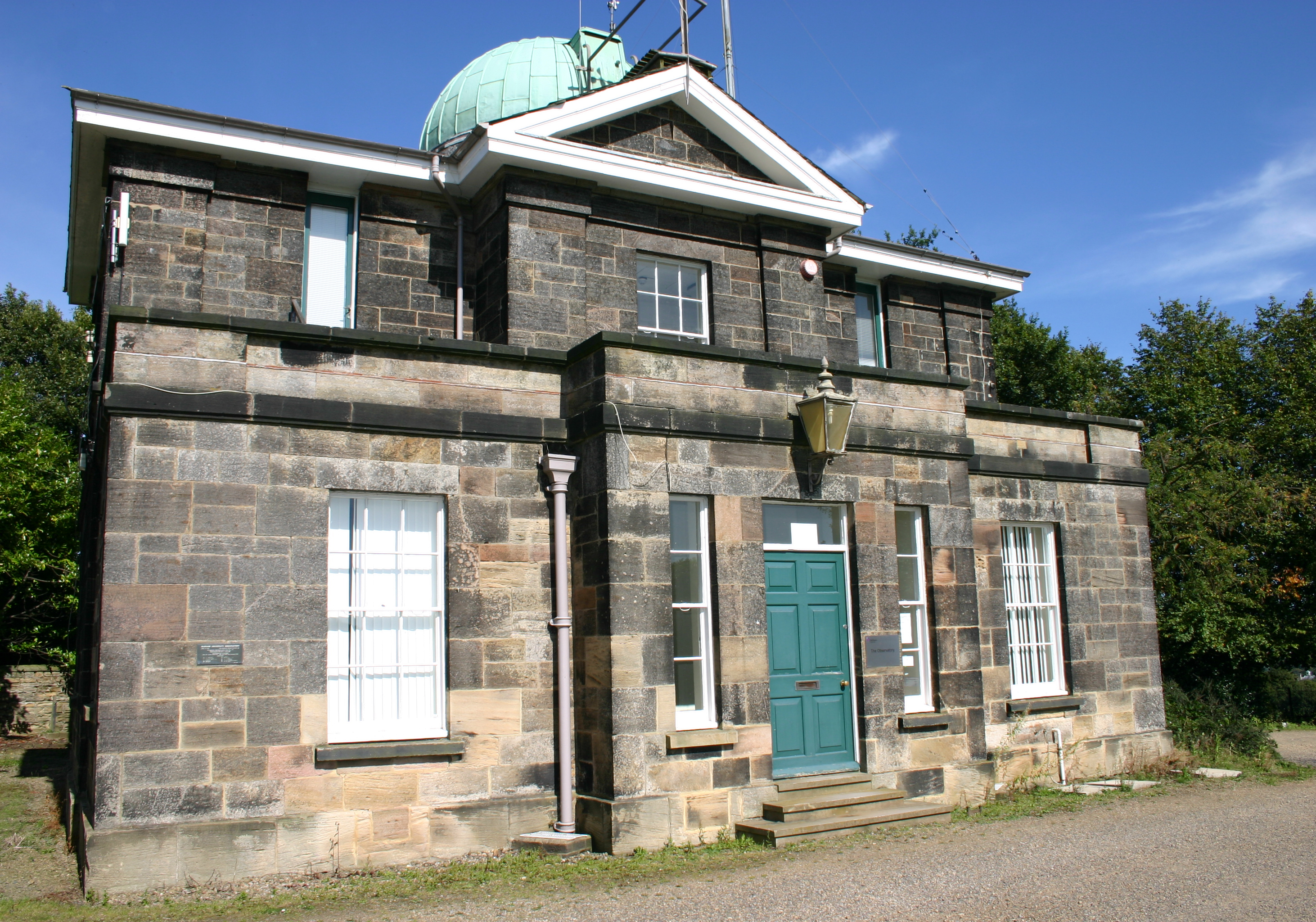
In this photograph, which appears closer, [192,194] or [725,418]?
[725,418]

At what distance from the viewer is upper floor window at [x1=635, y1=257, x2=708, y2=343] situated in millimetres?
12023

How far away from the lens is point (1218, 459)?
18656mm

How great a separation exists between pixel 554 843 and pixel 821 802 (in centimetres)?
230

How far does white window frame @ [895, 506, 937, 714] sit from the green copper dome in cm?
922

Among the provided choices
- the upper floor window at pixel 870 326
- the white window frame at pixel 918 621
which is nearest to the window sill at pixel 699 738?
the white window frame at pixel 918 621

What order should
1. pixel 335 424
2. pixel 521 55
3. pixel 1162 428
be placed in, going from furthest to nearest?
pixel 1162 428 → pixel 521 55 → pixel 335 424

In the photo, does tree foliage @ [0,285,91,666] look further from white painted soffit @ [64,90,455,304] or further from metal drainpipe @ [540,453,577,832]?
metal drainpipe @ [540,453,577,832]

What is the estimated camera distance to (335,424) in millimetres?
8305

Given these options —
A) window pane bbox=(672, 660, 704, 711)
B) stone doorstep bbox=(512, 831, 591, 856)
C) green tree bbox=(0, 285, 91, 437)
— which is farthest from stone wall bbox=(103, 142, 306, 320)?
green tree bbox=(0, 285, 91, 437)

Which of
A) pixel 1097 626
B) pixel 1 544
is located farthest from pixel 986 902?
pixel 1 544

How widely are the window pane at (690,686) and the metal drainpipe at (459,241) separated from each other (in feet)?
15.6

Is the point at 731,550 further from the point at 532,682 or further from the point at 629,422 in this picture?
the point at 532,682

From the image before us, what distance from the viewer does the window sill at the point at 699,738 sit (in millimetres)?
8406

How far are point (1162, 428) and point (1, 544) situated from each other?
26.2 meters
